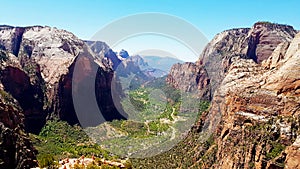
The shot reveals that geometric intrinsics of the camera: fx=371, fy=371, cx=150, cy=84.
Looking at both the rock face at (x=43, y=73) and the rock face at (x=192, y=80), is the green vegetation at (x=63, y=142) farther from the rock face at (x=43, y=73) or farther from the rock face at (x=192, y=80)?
the rock face at (x=192, y=80)

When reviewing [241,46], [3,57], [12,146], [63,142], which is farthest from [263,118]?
[241,46]

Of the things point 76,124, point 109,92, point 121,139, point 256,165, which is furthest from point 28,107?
point 256,165

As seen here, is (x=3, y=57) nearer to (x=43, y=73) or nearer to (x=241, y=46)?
(x=43, y=73)

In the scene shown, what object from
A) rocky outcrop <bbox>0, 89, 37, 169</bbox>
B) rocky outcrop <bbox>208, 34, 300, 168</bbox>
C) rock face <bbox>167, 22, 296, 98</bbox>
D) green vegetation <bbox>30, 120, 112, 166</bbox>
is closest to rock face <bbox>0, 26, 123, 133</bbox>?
green vegetation <bbox>30, 120, 112, 166</bbox>

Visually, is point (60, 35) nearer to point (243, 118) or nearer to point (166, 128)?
point (166, 128)

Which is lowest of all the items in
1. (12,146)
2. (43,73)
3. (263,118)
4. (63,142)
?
(63,142)

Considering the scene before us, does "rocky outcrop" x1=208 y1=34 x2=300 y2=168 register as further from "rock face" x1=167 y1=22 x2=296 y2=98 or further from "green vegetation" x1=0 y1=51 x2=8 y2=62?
"rock face" x1=167 y1=22 x2=296 y2=98

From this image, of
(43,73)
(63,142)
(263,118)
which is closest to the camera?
(263,118)
